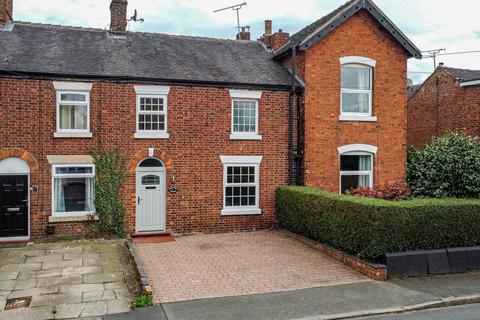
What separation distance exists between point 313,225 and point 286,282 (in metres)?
3.55

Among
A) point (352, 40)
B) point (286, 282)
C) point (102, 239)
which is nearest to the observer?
point (286, 282)

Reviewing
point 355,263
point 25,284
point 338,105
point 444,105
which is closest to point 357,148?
point 338,105

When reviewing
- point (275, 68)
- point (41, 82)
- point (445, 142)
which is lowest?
point (445, 142)

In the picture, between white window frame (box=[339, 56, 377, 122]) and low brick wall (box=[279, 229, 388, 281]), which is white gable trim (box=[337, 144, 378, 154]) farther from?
low brick wall (box=[279, 229, 388, 281])

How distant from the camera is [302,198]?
45.1 feet

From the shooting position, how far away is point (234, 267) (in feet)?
36.1

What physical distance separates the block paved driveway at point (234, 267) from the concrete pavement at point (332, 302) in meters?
0.43

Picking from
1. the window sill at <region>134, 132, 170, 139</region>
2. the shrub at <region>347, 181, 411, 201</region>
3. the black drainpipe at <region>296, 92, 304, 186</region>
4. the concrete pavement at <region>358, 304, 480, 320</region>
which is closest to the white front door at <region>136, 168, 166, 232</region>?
the window sill at <region>134, 132, 170, 139</region>

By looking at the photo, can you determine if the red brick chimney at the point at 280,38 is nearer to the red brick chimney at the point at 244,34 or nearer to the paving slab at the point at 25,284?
the red brick chimney at the point at 244,34

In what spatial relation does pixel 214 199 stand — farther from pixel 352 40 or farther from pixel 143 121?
pixel 352 40

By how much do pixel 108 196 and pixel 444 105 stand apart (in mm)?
16480

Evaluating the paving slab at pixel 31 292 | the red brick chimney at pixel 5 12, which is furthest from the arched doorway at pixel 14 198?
the red brick chimney at pixel 5 12

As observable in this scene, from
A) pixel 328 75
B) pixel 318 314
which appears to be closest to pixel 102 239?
pixel 318 314

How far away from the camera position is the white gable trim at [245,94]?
50.9 ft
